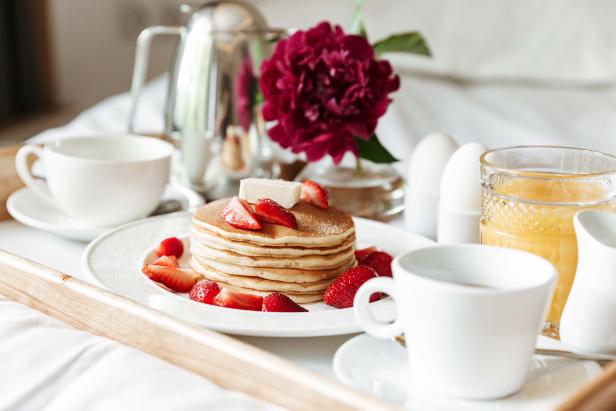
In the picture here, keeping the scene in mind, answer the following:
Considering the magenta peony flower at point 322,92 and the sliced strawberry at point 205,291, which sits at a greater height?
the magenta peony flower at point 322,92

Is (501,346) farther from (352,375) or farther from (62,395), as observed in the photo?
(62,395)

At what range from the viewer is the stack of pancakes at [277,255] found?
0.84 m

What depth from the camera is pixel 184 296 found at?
2.80 feet

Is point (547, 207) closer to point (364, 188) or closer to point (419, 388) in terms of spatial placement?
point (419, 388)

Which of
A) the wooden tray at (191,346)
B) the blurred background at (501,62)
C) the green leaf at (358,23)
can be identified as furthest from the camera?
the blurred background at (501,62)

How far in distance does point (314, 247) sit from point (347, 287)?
0.22 ft

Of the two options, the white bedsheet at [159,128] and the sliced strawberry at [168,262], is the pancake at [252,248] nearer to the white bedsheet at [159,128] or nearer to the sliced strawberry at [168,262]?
the sliced strawberry at [168,262]

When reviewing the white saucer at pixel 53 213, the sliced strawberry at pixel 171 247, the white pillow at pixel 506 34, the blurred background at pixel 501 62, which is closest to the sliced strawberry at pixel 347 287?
the sliced strawberry at pixel 171 247

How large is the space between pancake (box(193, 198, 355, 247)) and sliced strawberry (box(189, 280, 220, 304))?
54mm

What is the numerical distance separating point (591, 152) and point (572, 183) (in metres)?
0.08

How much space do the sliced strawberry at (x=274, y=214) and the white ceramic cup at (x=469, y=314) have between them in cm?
21

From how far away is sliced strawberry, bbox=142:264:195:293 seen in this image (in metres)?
0.86

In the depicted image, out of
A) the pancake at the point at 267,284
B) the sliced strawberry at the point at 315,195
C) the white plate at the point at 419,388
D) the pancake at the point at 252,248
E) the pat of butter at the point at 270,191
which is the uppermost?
the pat of butter at the point at 270,191

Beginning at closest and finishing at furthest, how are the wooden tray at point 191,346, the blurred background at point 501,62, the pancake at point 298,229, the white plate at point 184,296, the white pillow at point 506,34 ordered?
the wooden tray at point 191,346
the white plate at point 184,296
the pancake at point 298,229
the blurred background at point 501,62
the white pillow at point 506,34
